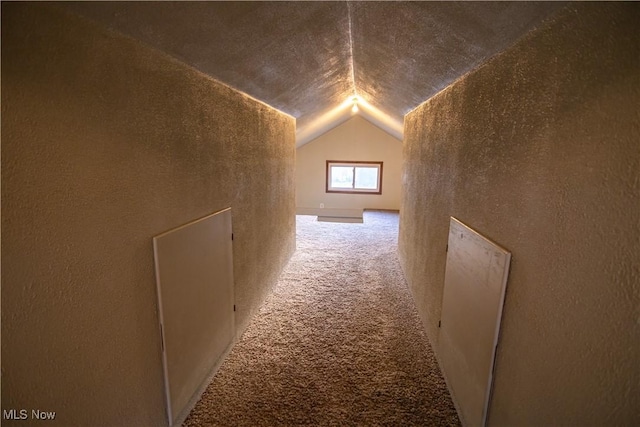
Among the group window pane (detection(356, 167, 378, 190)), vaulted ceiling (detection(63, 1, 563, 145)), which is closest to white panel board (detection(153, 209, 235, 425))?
vaulted ceiling (detection(63, 1, 563, 145))

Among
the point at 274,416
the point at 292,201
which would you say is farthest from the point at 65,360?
the point at 292,201

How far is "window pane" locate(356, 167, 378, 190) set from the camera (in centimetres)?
792

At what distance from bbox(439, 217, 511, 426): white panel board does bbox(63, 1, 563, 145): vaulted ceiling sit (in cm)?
87

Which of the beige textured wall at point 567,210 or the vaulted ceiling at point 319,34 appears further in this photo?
the vaulted ceiling at point 319,34

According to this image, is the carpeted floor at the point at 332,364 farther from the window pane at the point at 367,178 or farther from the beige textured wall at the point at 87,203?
the window pane at the point at 367,178

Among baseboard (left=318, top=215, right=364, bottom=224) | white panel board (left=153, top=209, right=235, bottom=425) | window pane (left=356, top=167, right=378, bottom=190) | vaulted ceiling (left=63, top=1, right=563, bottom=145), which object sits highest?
vaulted ceiling (left=63, top=1, right=563, bottom=145)

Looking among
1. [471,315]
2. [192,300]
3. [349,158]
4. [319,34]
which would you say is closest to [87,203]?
[192,300]

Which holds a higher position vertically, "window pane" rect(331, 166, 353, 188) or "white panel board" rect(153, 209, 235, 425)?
"window pane" rect(331, 166, 353, 188)

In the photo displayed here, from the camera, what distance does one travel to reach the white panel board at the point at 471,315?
1.32 metres

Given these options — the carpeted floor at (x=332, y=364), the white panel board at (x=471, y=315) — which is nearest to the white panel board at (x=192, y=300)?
the carpeted floor at (x=332, y=364)

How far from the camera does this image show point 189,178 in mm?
1639

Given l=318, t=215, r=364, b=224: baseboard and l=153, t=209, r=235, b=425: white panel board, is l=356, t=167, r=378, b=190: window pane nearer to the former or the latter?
l=318, t=215, r=364, b=224: baseboard

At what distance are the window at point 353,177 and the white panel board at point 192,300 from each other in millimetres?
5979

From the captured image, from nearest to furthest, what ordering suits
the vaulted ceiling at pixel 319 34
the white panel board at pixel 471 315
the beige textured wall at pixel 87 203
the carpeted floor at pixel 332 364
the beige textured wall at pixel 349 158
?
the beige textured wall at pixel 87 203
the vaulted ceiling at pixel 319 34
the white panel board at pixel 471 315
the carpeted floor at pixel 332 364
the beige textured wall at pixel 349 158
